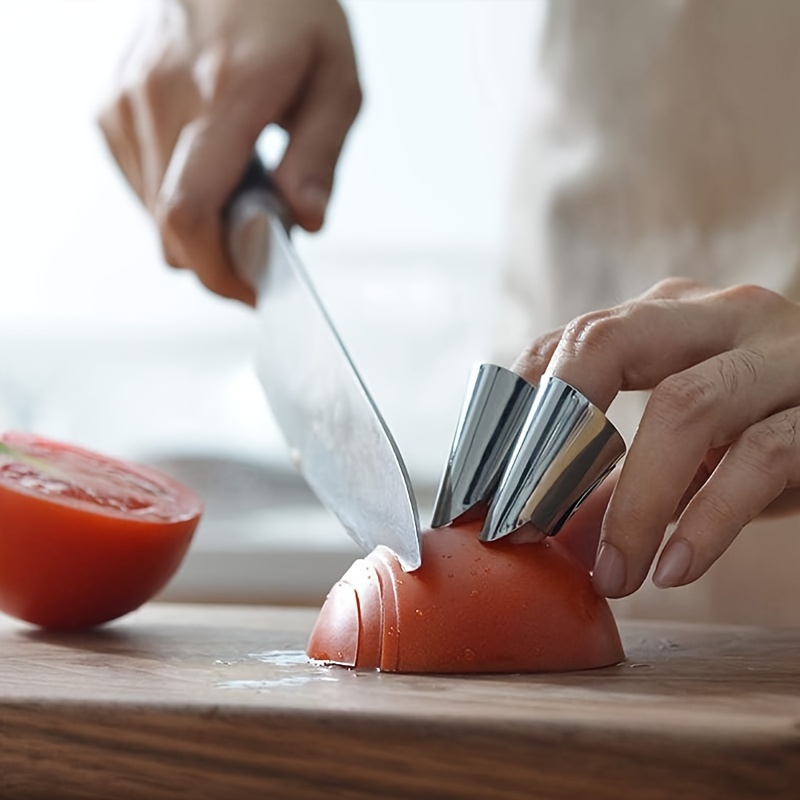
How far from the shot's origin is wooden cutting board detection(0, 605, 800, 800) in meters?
0.71

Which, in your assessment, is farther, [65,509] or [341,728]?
[65,509]

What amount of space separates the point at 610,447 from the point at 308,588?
56.5 inches

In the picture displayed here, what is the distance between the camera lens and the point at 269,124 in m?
1.61

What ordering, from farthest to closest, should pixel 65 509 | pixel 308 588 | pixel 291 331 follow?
pixel 308 588 < pixel 291 331 < pixel 65 509

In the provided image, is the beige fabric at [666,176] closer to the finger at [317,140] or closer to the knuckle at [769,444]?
the finger at [317,140]

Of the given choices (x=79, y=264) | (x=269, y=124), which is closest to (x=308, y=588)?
(x=79, y=264)

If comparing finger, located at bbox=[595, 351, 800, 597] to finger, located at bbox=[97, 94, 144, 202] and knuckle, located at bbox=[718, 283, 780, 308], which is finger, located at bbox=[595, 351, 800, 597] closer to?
knuckle, located at bbox=[718, 283, 780, 308]

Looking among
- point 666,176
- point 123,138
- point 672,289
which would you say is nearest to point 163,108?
point 123,138

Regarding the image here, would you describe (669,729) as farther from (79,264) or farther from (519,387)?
(79,264)

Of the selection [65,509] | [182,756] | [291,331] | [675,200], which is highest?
[675,200]

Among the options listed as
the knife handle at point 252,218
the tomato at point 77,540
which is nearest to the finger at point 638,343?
the tomato at point 77,540

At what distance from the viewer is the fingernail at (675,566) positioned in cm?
97

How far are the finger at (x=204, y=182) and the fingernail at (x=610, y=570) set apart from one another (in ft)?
2.52

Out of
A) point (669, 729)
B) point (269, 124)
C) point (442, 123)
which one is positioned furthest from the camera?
point (442, 123)
